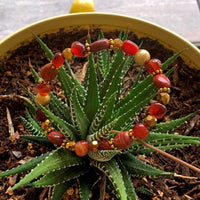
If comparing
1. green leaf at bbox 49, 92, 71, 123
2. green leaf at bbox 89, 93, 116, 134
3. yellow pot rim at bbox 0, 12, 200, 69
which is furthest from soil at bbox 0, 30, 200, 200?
green leaf at bbox 89, 93, 116, 134

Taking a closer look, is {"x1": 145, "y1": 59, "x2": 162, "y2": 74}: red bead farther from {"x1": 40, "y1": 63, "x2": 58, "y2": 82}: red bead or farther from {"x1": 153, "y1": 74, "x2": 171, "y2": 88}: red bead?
{"x1": 40, "y1": 63, "x2": 58, "y2": 82}: red bead

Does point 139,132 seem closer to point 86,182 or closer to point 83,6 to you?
point 86,182

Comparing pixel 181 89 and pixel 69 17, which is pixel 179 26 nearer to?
pixel 181 89

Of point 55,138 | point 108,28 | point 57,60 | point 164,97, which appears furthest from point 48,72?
point 108,28

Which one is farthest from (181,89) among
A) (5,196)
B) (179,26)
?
(5,196)

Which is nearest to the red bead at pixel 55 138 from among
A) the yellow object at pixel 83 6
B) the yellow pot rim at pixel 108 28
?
the yellow pot rim at pixel 108 28
